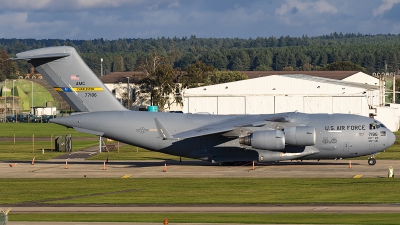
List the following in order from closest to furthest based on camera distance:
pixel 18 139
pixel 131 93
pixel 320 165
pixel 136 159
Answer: pixel 320 165 → pixel 136 159 → pixel 18 139 → pixel 131 93

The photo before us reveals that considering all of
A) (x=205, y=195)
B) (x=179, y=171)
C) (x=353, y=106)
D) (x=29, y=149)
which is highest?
(x=353, y=106)

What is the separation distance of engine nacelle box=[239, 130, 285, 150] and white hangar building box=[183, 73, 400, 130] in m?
39.5

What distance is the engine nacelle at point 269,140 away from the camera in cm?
4209

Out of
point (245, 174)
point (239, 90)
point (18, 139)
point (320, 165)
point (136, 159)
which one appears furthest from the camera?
point (239, 90)

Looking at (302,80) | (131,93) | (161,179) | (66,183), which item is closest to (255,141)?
(161,179)

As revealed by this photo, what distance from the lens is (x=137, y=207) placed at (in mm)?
28484

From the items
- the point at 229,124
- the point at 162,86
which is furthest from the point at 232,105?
the point at 162,86

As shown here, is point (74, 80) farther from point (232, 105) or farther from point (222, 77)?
point (222, 77)

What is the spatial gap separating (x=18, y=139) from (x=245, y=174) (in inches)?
1715

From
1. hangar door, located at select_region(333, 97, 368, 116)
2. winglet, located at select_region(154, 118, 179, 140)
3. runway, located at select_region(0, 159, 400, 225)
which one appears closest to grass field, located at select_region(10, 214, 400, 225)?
runway, located at select_region(0, 159, 400, 225)

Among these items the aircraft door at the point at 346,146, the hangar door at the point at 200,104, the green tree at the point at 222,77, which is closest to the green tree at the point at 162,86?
the green tree at the point at 222,77

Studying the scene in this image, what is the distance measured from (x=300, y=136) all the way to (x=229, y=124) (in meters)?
4.32

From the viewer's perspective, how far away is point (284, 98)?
82.9 metres

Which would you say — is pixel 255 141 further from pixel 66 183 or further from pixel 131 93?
pixel 131 93
